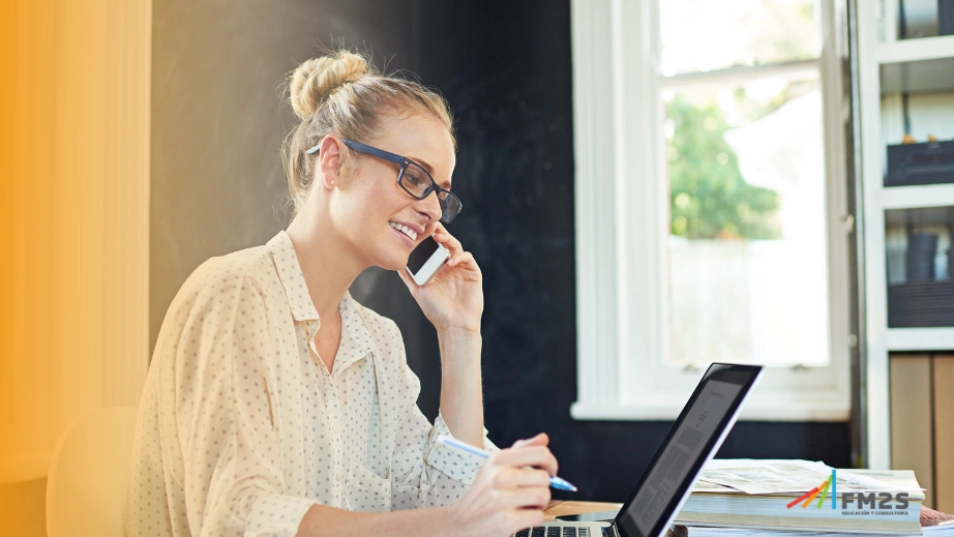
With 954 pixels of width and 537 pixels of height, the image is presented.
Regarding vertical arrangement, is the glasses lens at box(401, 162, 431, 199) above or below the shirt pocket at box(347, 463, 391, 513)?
above

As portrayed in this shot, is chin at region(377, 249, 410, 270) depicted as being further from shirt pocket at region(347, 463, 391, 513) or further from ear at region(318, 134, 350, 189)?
shirt pocket at region(347, 463, 391, 513)

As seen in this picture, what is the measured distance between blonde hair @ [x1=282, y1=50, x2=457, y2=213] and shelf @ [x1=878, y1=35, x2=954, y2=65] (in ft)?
4.23

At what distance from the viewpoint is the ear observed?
135 cm

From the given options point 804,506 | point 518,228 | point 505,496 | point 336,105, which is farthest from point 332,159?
point 518,228

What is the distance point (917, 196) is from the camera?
6.73 feet

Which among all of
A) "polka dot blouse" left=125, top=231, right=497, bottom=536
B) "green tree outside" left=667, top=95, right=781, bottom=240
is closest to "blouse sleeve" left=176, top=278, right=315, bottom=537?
"polka dot blouse" left=125, top=231, right=497, bottom=536

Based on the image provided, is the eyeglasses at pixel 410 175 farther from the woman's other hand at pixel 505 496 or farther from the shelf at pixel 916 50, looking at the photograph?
the shelf at pixel 916 50

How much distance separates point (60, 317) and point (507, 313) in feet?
5.66

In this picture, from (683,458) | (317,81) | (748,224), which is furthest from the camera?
(748,224)

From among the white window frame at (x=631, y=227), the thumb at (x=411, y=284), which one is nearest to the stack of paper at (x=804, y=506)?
the thumb at (x=411, y=284)

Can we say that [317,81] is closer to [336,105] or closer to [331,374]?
[336,105]

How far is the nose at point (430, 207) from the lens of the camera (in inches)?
55.3

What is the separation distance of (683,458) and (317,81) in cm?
90

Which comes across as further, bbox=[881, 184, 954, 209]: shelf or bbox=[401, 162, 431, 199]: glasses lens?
bbox=[881, 184, 954, 209]: shelf
